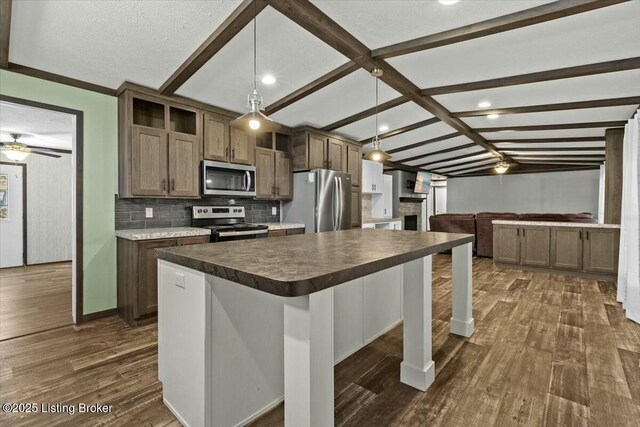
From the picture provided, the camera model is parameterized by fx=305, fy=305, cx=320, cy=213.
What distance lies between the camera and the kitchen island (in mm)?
1061

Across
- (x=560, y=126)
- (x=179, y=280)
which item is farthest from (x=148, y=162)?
(x=560, y=126)

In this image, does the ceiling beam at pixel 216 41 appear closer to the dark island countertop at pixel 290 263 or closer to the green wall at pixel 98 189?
the green wall at pixel 98 189

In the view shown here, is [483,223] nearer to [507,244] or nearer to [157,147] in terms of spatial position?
[507,244]

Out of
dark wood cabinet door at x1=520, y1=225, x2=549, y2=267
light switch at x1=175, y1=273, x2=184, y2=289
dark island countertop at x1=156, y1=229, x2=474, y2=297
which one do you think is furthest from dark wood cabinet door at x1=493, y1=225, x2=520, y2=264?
light switch at x1=175, y1=273, x2=184, y2=289

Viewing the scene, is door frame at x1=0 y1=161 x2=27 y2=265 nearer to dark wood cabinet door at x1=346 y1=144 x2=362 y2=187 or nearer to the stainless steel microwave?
the stainless steel microwave

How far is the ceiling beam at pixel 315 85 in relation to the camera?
320 centimetres

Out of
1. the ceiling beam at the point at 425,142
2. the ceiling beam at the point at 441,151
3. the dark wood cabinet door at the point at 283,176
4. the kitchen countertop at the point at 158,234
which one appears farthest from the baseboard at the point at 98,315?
the ceiling beam at the point at 441,151

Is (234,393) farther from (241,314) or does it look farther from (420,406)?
(420,406)

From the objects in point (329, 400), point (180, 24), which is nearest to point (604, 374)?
point (329, 400)

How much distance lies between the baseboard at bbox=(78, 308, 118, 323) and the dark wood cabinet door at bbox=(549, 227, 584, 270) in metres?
6.31

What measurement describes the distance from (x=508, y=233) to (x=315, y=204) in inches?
142

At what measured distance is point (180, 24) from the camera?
2.31 metres

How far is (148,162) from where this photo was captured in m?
3.17

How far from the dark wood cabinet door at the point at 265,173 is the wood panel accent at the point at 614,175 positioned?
4990 millimetres
